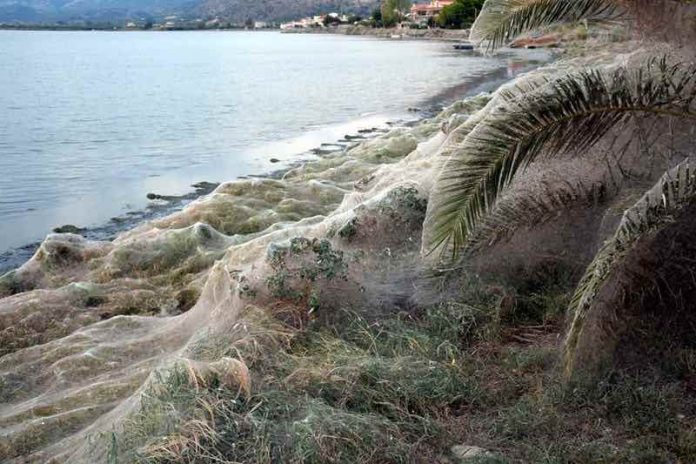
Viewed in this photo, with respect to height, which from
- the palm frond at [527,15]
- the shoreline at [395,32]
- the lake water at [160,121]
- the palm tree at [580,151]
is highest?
the palm frond at [527,15]

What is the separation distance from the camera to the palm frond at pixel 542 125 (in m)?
5.07

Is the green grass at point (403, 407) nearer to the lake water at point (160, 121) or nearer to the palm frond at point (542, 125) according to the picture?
the palm frond at point (542, 125)

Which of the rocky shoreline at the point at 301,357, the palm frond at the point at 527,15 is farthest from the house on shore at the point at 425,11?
the palm frond at the point at 527,15

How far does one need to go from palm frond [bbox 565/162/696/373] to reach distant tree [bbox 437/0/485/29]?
288 feet

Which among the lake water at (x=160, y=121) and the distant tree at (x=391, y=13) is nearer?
the lake water at (x=160, y=121)

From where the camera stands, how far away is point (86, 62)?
61.1 meters

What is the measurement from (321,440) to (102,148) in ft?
66.2

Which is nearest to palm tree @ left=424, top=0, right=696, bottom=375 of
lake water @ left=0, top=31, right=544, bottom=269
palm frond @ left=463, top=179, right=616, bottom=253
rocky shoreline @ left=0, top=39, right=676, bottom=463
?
rocky shoreline @ left=0, top=39, right=676, bottom=463

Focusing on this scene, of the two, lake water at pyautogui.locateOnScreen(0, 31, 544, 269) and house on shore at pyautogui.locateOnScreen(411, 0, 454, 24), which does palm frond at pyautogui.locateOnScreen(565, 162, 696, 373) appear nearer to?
lake water at pyautogui.locateOnScreen(0, 31, 544, 269)

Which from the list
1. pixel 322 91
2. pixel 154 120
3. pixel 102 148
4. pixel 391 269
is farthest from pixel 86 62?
pixel 391 269

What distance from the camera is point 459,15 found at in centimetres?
9825

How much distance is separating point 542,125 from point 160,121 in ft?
81.4

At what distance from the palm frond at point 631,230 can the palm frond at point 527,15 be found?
1.70 metres

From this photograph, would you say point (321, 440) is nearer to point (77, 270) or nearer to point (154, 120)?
Answer: point (77, 270)
